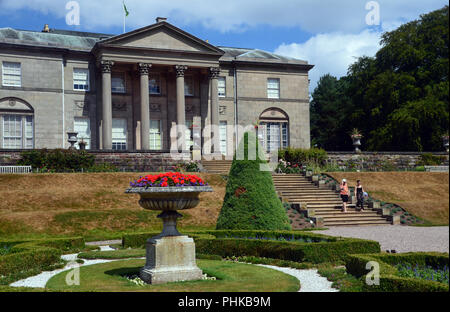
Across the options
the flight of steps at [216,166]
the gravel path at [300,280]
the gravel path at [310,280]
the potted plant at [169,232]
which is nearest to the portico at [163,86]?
the flight of steps at [216,166]

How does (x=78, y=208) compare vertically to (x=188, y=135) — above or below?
below

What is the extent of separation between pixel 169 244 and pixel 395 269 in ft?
15.2

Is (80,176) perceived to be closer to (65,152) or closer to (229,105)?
(65,152)

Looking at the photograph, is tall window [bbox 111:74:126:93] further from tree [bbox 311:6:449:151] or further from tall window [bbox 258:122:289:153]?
tree [bbox 311:6:449:151]

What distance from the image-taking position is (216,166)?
35.2 metres

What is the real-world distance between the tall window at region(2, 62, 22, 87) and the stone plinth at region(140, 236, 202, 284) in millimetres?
30435

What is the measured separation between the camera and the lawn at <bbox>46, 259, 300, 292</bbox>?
955 centimetres

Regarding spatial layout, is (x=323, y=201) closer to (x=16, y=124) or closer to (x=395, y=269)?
(x=395, y=269)

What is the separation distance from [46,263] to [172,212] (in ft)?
14.8

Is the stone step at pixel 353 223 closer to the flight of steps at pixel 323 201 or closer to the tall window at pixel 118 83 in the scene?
the flight of steps at pixel 323 201

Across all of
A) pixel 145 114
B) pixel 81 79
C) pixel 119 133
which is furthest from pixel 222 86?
pixel 81 79

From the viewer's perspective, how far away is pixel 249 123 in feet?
141

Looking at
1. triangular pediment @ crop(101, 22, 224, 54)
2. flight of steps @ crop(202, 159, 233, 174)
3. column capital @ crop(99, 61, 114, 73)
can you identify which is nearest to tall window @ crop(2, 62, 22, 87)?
column capital @ crop(99, 61, 114, 73)

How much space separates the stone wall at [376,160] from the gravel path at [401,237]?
1483cm
